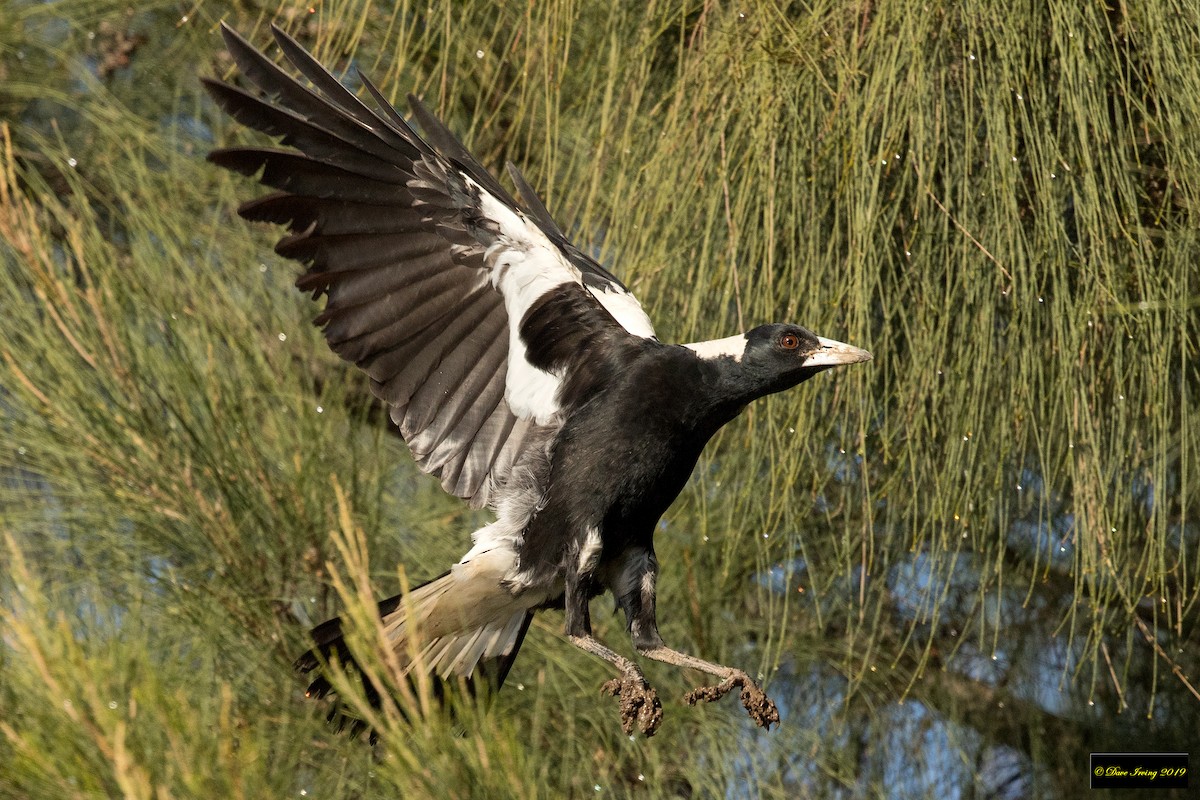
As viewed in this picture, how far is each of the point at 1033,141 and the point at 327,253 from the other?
3.00 feet

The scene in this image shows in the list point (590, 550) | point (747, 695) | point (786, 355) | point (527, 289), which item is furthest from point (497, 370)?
point (747, 695)

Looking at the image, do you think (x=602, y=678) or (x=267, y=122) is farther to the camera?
(x=602, y=678)

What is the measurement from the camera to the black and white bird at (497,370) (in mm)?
1754

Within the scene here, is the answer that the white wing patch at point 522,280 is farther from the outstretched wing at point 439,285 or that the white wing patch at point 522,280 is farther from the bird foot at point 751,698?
the bird foot at point 751,698

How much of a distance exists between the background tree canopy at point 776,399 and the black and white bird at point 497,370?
0.09 meters

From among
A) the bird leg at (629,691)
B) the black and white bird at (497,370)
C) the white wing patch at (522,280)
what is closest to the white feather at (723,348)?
the black and white bird at (497,370)

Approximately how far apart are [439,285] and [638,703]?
2.14 ft

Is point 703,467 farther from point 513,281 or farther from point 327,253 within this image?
point 327,253

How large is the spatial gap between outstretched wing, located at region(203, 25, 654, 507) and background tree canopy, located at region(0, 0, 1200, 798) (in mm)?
97

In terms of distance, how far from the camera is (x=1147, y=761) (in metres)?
2.24

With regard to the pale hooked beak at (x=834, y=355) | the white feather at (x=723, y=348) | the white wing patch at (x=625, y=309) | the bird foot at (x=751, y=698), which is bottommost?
the bird foot at (x=751, y=698)

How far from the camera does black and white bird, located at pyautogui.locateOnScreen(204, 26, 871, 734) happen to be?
1754 mm

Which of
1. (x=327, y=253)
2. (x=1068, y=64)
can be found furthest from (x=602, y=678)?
(x=1068, y=64)

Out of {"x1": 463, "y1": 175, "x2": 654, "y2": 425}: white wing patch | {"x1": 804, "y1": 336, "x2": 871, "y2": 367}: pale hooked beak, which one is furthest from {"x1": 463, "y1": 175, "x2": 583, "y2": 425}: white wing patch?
{"x1": 804, "y1": 336, "x2": 871, "y2": 367}: pale hooked beak
